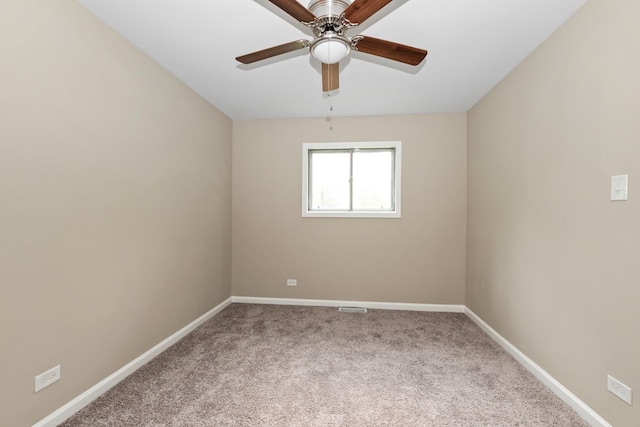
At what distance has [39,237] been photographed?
5.09 feet

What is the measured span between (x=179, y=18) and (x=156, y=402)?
2.54m

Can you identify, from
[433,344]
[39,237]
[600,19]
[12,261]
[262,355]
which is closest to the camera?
[12,261]

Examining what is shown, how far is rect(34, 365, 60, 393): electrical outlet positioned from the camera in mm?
1552

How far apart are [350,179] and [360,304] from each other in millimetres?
1699

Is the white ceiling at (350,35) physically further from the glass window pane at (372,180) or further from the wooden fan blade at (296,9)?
the glass window pane at (372,180)

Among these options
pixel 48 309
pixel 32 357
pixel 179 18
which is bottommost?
pixel 32 357

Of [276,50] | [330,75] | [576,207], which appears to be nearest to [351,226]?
[330,75]

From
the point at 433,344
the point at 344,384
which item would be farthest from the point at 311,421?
the point at 433,344

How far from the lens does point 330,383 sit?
2090 millimetres

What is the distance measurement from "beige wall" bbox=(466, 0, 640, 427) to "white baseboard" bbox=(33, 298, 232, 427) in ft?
10.1

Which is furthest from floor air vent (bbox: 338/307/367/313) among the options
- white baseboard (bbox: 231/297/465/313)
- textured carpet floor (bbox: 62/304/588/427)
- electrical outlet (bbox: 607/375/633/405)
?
electrical outlet (bbox: 607/375/633/405)

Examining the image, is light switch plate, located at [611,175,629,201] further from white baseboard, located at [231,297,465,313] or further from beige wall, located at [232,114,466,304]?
white baseboard, located at [231,297,465,313]

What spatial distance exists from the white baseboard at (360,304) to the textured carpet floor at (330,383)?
0.60 m

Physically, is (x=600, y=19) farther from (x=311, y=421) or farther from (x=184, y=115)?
(x=184, y=115)
